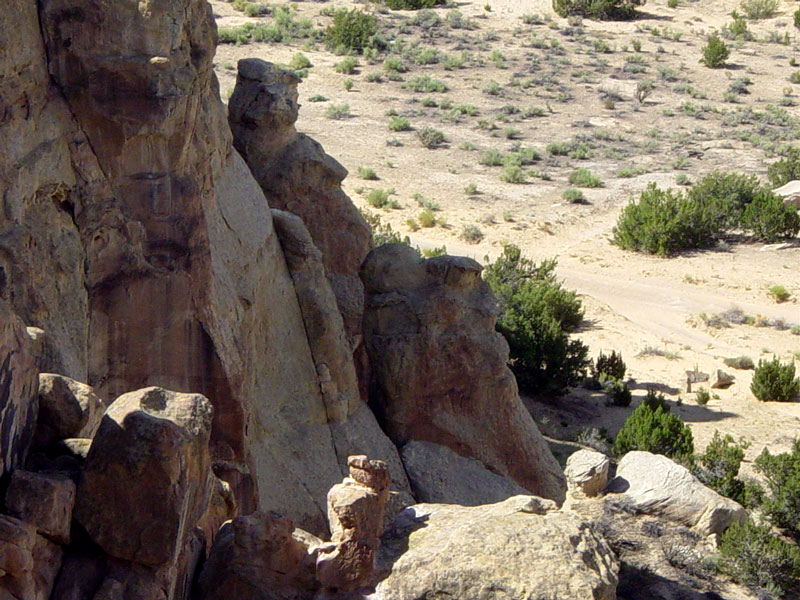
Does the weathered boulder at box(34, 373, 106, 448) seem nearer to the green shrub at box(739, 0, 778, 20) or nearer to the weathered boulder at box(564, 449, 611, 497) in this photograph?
the weathered boulder at box(564, 449, 611, 497)

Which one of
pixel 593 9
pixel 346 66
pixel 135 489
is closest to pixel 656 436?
pixel 135 489

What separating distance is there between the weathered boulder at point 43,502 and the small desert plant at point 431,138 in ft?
100

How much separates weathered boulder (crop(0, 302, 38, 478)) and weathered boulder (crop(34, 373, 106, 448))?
0.16 meters

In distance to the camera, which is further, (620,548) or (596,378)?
(596,378)

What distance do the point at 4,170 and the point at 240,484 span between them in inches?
122

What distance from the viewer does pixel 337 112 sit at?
3619cm

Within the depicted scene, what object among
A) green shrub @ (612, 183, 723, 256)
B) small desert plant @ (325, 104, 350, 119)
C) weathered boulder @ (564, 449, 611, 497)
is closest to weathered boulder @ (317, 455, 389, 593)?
weathered boulder @ (564, 449, 611, 497)

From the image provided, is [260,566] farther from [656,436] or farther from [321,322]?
[656,436]

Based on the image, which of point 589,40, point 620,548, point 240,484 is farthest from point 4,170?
point 589,40

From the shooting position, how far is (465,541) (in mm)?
5582

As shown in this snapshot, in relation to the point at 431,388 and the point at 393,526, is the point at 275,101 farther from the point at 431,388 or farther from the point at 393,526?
the point at 393,526

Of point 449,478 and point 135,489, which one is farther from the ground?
point 135,489

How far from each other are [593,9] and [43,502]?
51.7 m

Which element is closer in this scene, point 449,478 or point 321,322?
point 321,322
